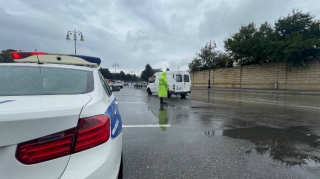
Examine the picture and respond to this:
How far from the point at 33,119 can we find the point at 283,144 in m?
4.50

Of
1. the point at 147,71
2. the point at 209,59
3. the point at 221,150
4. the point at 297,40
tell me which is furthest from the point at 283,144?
the point at 147,71

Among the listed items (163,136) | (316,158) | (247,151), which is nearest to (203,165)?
(247,151)

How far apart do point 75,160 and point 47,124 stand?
1.02 feet

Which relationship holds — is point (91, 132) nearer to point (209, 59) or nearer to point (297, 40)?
point (297, 40)

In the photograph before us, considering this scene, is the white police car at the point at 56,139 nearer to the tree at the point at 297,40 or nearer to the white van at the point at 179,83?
the white van at the point at 179,83

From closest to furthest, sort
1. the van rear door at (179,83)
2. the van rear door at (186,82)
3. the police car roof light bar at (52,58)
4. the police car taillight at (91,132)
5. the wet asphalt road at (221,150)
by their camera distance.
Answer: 1. the police car taillight at (91,132)
2. the wet asphalt road at (221,150)
3. the police car roof light bar at (52,58)
4. the van rear door at (179,83)
5. the van rear door at (186,82)

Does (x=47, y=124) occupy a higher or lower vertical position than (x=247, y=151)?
higher

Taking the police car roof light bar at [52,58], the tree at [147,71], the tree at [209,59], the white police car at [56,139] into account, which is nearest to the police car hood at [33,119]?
the white police car at [56,139]

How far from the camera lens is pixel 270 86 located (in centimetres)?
3105

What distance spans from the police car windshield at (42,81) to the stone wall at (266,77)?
104 feet

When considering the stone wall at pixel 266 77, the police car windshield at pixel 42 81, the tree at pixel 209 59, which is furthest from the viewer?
the tree at pixel 209 59

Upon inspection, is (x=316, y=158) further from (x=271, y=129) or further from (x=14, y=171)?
(x=14, y=171)

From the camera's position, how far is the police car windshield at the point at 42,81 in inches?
74.7

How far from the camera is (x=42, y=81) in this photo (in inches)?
83.8
